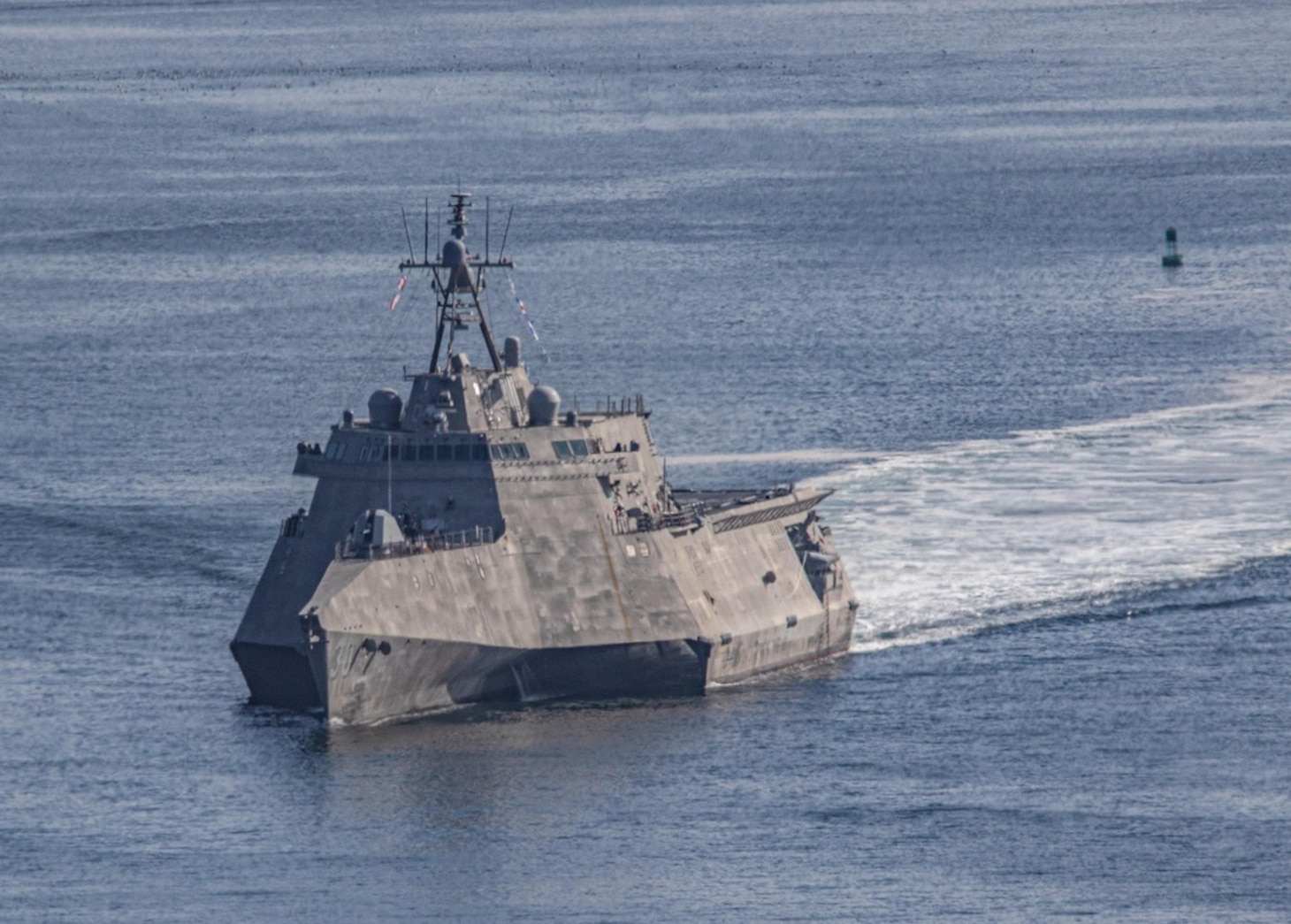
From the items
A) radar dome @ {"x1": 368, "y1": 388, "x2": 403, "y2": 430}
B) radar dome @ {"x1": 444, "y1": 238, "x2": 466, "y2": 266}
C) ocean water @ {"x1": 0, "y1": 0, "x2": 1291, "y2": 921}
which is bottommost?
ocean water @ {"x1": 0, "y1": 0, "x2": 1291, "y2": 921}

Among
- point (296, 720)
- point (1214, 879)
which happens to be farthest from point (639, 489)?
point (1214, 879)

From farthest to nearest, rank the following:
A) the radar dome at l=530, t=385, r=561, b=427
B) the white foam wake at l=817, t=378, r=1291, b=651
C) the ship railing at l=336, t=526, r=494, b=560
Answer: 1. the white foam wake at l=817, t=378, r=1291, b=651
2. the radar dome at l=530, t=385, r=561, b=427
3. the ship railing at l=336, t=526, r=494, b=560

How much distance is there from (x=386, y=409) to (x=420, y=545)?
5.69 metres

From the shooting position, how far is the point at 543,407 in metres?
83.5

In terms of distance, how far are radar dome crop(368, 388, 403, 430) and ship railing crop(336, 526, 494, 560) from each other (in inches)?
172

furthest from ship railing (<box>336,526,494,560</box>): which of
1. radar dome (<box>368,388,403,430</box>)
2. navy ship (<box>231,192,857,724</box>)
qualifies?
radar dome (<box>368,388,403,430</box>)

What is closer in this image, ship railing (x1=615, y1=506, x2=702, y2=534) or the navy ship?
the navy ship

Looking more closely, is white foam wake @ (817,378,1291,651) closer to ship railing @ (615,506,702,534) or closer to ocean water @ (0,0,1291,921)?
ocean water @ (0,0,1291,921)

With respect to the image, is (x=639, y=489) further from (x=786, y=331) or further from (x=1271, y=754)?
(x=786, y=331)

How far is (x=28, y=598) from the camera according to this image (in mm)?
89375

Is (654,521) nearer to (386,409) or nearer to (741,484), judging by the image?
(386,409)

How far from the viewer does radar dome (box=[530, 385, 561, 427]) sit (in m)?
83.4

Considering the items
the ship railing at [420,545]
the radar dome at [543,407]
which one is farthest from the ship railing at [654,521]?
the ship railing at [420,545]

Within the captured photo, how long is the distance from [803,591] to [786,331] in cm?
4298
